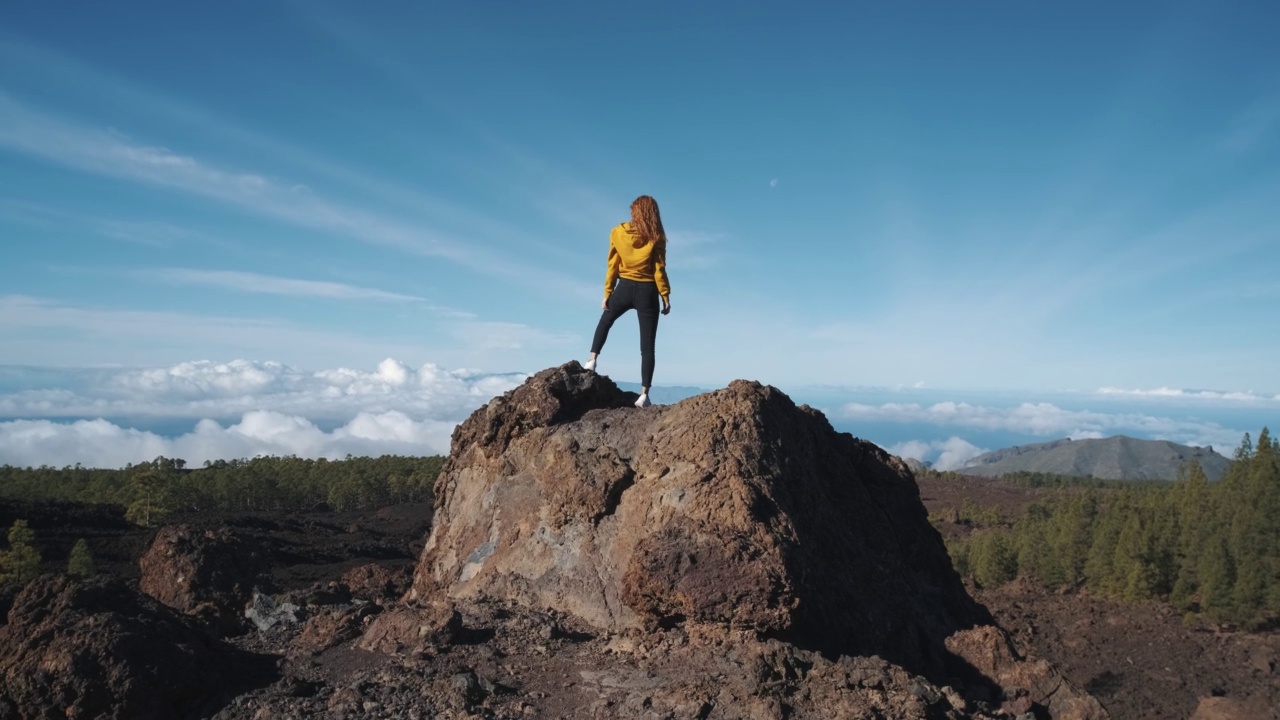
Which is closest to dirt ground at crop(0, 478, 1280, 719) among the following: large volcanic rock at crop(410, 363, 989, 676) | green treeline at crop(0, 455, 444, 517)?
green treeline at crop(0, 455, 444, 517)

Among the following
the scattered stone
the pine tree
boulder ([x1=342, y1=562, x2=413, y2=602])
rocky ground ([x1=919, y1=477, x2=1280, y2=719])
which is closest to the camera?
the scattered stone

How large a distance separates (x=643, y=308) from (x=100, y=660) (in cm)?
585

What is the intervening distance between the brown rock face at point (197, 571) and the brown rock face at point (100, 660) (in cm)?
279

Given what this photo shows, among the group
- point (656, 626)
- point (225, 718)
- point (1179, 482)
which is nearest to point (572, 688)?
point (656, 626)

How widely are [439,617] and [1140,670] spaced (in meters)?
29.3

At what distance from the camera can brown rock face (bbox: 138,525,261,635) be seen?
9489 millimetres

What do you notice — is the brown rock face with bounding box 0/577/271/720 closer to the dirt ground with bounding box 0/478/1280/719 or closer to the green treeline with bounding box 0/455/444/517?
the dirt ground with bounding box 0/478/1280/719

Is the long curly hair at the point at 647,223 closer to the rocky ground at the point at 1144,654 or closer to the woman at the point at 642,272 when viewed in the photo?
the woman at the point at 642,272

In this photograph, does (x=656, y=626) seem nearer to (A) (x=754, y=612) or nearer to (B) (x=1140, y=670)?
(A) (x=754, y=612)

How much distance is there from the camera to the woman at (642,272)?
353 inches

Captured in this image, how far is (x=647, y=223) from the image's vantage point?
8961 mm

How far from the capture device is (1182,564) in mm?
37062

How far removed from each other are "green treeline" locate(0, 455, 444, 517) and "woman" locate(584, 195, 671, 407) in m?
44.6

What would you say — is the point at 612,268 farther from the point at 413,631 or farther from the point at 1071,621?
the point at 1071,621
